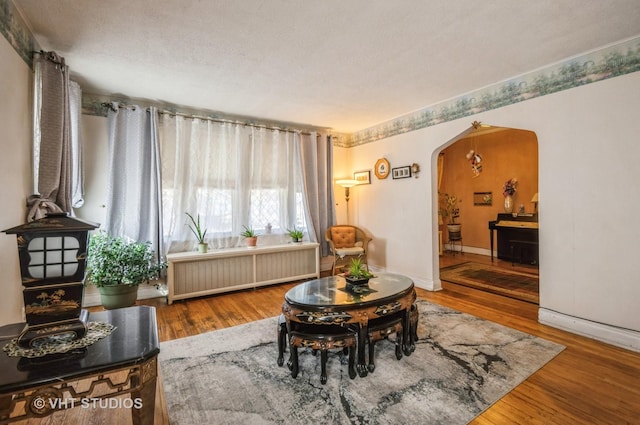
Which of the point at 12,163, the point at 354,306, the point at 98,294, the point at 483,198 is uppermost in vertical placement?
the point at 12,163

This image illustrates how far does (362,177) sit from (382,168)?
0.55 m

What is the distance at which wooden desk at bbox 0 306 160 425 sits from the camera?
1.10 m

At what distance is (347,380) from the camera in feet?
7.04

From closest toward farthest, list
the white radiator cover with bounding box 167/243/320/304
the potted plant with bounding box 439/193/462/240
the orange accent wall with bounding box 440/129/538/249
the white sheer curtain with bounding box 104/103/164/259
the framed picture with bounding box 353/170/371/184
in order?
the white sheer curtain with bounding box 104/103/164/259
the white radiator cover with bounding box 167/243/320/304
the framed picture with bounding box 353/170/371/184
the orange accent wall with bounding box 440/129/538/249
the potted plant with bounding box 439/193/462/240

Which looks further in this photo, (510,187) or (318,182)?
(510,187)

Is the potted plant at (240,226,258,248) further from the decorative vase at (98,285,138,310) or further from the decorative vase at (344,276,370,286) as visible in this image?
the decorative vase at (344,276,370,286)

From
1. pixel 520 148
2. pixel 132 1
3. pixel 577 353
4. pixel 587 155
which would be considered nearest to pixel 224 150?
pixel 132 1

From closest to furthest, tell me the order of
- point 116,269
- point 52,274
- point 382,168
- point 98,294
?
1. point 52,274
2. point 116,269
3. point 98,294
4. point 382,168


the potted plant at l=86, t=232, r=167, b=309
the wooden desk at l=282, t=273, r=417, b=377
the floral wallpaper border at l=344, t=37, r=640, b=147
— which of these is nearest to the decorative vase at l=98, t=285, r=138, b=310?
the potted plant at l=86, t=232, r=167, b=309

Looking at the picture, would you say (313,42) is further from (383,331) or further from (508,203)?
(508,203)

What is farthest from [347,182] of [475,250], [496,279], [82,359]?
[82,359]

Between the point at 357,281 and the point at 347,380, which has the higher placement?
the point at 357,281

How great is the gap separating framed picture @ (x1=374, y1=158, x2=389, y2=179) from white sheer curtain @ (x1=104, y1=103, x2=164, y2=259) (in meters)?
3.36

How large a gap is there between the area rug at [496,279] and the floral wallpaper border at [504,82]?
2446mm
